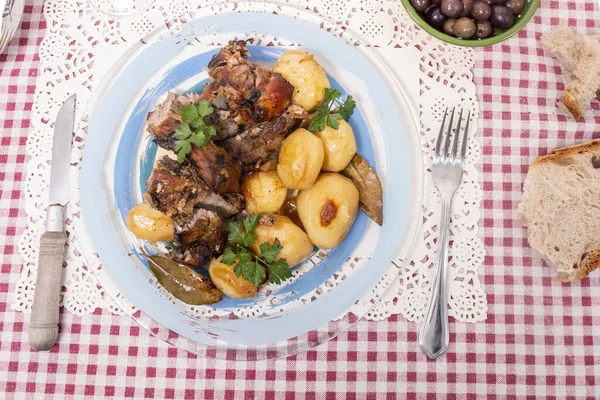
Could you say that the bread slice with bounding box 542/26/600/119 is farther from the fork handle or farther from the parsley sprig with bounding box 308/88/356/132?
the parsley sprig with bounding box 308/88/356/132

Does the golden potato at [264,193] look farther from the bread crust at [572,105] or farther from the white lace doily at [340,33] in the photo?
the bread crust at [572,105]

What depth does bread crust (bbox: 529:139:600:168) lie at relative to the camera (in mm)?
2229

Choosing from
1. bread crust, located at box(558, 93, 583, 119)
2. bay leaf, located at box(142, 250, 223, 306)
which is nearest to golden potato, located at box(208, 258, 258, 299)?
bay leaf, located at box(142, 250, 223, 306)

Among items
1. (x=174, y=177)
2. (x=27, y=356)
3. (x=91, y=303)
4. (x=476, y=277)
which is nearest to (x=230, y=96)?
(x=174, y=177)

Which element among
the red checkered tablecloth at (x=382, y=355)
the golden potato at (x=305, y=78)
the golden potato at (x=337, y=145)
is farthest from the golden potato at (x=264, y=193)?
the red checkered tablecloth at (x=382, y=355)

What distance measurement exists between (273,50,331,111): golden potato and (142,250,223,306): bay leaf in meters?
0.80

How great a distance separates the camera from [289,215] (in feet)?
7.07

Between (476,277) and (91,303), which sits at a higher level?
(476,277)

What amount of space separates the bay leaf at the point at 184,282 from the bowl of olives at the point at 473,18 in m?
1.36

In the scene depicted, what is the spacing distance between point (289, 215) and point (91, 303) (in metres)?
0.92

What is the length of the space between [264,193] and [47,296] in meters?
1.00

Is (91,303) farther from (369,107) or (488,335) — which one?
(488,335)

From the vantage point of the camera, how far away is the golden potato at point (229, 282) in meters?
2.03

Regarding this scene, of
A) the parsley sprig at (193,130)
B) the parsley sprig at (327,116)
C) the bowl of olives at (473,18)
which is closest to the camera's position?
the parsley sprig at (193,130)
